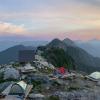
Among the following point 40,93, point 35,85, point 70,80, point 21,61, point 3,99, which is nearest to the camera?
point 3,99

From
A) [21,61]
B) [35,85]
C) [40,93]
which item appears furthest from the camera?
[21,61]

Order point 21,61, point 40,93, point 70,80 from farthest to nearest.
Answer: point 21,61
point 70,80
point 40,93

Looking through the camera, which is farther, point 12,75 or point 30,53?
point 30,53

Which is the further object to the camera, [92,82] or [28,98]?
[92,82]

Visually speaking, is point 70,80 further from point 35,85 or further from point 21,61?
point 21,61

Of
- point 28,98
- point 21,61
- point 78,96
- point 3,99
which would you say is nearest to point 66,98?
point 78,96

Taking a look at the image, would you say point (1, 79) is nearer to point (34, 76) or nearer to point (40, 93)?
point (34, 76)

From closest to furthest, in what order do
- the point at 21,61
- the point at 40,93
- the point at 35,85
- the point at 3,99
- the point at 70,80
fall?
1. the point at 3,99
2. the point at 40,93
3. the point at 35,85
4. the point at 70,80
5. the point at 21,61

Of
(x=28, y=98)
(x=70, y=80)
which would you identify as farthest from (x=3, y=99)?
(x=70, y=80)
